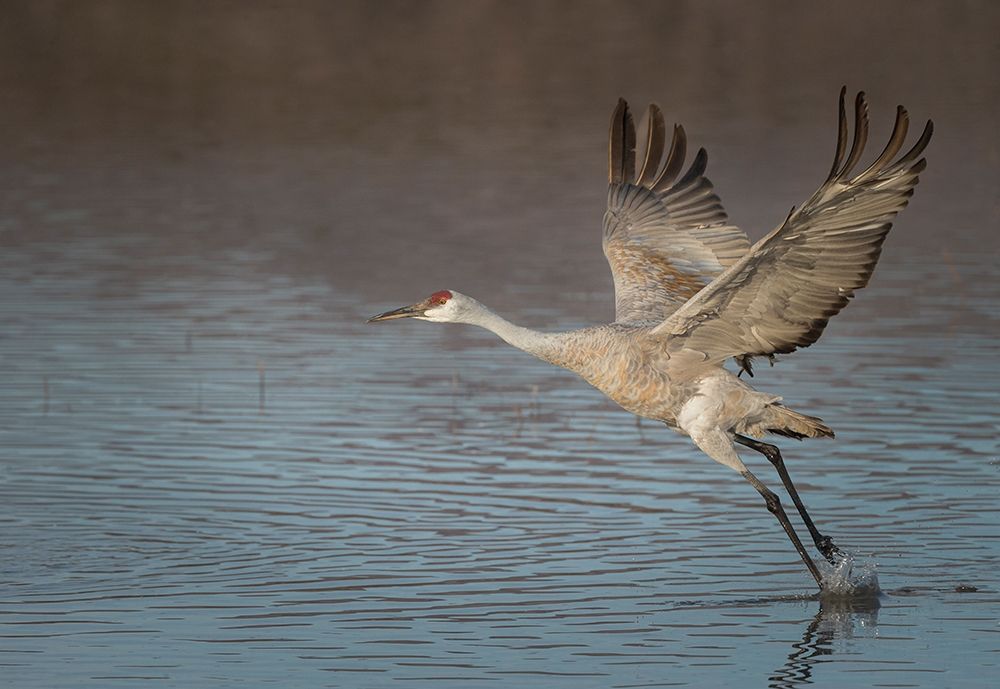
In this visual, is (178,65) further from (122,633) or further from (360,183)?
(122,633)

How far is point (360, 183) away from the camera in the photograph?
82.1 ft

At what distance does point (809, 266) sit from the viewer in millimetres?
8641

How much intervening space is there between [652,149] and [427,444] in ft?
7.76

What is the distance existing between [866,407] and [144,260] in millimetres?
8691

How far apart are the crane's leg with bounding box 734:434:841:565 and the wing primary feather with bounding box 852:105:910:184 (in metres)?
1.79

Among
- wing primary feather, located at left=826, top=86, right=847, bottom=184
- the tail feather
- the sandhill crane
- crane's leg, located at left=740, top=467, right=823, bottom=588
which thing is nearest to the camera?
wing primary feather, located at left=826, top=86, right=847, bottom=184

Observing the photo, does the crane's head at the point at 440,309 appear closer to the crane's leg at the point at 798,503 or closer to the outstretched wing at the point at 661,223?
the outstretched wing at the point at 661,223

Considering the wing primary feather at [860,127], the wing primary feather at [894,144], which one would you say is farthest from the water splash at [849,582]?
the wing primary feather at [860,127]

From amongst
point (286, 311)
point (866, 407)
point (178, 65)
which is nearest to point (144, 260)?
point (286, 311)

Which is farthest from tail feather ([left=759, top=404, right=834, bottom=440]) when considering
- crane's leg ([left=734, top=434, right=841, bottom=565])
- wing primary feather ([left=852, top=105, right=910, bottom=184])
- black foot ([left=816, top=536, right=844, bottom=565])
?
wing primary feather ([left=852, top=105, right=910, bottom=184])

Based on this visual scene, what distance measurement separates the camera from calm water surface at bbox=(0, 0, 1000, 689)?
313 inches

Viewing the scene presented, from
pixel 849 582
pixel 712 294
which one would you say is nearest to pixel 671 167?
pixel 712 294

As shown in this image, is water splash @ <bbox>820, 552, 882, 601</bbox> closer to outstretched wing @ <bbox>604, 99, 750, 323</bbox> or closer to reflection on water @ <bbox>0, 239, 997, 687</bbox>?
reflection on water @ <bbox>0, 239, 997, 687</bbox>

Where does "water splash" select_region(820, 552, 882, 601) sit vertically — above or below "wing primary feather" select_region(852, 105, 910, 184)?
below
